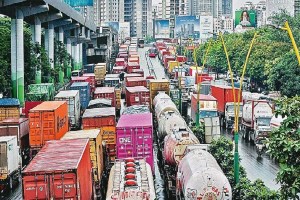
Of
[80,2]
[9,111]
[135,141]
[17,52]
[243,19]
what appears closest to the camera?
[135,141]

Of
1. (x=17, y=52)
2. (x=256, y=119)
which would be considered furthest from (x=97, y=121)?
(x=17, y=52)

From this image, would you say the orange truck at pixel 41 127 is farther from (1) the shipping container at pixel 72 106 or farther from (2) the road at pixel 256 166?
(2) the road at pixel 256 166

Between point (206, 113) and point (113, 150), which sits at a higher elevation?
point (206, 113)

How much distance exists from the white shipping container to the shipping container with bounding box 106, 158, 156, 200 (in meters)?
6.45

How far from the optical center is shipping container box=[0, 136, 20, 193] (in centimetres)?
2748

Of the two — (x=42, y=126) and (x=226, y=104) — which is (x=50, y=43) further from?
(x=42, y=126)

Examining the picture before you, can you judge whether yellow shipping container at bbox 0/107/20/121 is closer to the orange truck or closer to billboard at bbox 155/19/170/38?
the orange truck

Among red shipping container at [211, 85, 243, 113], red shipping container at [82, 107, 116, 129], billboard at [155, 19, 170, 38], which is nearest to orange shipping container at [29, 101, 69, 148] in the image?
red shipping container at [82, 107, 116, 129]

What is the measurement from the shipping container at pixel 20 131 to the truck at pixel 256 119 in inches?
583

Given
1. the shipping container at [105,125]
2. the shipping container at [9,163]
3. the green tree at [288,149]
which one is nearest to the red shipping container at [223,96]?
the shipping container at [105,125]

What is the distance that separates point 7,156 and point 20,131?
5118 mm

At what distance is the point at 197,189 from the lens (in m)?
20.5

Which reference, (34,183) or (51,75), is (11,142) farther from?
(51,75)

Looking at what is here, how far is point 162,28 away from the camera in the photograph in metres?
188
